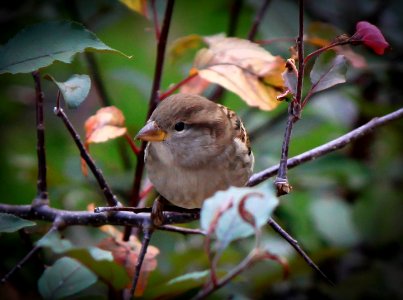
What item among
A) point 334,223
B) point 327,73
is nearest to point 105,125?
point 327,73

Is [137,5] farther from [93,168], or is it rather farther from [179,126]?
[93,168]

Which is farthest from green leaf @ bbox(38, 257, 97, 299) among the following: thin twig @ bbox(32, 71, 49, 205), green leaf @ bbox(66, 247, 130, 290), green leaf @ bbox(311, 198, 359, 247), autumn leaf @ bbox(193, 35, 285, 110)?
green leaf @ bbox(311, 198, 359, 247)

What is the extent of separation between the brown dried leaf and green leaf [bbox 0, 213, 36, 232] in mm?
227

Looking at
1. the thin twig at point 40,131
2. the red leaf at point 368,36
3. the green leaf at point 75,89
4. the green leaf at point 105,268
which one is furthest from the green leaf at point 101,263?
the red leaf at point 368,36

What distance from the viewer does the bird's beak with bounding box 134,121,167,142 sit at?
3.65 ft

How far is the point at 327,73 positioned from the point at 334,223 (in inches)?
34.3

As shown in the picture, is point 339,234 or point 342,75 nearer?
point 342,75

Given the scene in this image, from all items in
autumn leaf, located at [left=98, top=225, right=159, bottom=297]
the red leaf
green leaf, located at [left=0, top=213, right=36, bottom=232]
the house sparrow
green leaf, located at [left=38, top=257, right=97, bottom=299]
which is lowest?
autumn leaf, located at [left=98, top=225, right=159, bottom=297]

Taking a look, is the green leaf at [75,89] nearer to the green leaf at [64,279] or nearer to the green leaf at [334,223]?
the green leaf at [64,279]

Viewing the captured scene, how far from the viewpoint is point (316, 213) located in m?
1.69

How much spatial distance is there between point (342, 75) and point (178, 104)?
0.38 metres

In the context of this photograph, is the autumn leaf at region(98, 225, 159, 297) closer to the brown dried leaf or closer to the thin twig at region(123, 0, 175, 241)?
the thin twig at region(123, 0, 175, 241)

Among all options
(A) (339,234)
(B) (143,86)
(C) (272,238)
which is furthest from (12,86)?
(A) (339,234)

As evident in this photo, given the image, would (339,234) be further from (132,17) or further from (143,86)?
(132,17)
